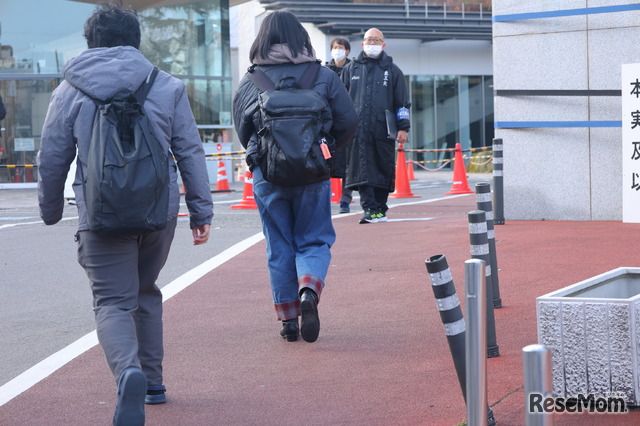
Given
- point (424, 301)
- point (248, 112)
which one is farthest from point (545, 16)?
point (248, 112)

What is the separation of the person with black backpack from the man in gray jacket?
1314 mm

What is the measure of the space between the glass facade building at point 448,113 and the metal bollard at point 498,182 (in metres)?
25.0

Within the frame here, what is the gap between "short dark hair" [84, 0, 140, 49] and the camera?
4.79m

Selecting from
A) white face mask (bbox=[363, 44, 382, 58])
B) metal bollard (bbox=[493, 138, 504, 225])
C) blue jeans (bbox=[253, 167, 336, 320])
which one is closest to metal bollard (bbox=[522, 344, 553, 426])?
blue jeans (bbox=[253, 167, 336, 320])

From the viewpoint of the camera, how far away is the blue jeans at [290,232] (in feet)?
21.2

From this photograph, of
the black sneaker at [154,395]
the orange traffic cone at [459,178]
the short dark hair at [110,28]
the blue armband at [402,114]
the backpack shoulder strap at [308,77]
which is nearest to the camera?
the short dark hair at [110,28]

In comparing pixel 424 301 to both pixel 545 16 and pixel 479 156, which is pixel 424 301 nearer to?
pixel 545 16

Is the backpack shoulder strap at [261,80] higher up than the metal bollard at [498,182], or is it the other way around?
the backpack shoulder strap at [261,80]

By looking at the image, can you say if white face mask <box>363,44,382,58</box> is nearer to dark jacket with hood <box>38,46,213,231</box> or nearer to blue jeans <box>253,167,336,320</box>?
blue jeans <box>253,167,336,320</box>

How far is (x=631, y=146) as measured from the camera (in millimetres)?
7387

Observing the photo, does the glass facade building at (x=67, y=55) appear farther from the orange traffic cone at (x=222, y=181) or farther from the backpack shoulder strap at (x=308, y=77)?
the backpack shoulder strap at (x=308, y=77)

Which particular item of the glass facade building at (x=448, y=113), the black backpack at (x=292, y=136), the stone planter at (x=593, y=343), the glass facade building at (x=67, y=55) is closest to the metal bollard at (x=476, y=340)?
the stone planter at (x=593, y=343)

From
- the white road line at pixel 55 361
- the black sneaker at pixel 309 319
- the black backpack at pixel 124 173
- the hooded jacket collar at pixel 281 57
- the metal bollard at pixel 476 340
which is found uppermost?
the hooded jacket collar at pixel 281 57

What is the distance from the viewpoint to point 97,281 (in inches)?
183
